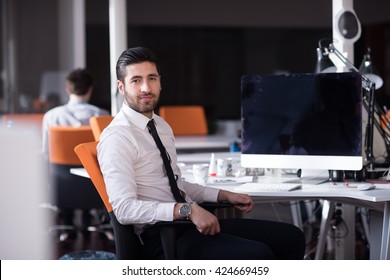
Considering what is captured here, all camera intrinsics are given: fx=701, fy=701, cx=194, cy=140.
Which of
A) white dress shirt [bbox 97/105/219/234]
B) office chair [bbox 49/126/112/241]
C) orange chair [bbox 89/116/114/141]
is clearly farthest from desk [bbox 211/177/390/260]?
office chair [bbox 49/126/112/241]

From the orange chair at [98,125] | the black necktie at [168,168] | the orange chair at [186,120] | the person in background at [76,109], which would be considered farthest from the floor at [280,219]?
the orange chair at [186,120]

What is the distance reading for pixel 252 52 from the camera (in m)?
10.8

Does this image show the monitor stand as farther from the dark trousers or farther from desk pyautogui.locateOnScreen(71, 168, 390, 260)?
the dark trousers

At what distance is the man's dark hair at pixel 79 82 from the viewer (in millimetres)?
5469

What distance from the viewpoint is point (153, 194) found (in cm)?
253

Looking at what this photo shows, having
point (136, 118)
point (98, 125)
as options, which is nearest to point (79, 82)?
point (98, 125)

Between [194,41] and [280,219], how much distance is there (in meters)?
6.60

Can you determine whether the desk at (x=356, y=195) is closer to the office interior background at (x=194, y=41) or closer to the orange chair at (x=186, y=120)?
the orange chair at (x=186, y=120)

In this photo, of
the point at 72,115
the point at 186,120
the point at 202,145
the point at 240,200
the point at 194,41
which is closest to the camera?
the point at 240,200

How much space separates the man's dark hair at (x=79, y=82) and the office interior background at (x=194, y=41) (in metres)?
4.57

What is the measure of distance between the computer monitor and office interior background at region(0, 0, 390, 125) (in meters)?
7.03

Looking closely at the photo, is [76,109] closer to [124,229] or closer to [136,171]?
[136,171]

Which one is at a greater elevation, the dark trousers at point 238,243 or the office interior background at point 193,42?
the office interior background at point 193,42

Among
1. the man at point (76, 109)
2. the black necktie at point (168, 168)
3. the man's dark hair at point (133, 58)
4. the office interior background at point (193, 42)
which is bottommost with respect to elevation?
the black necktie at point (168, 168)
